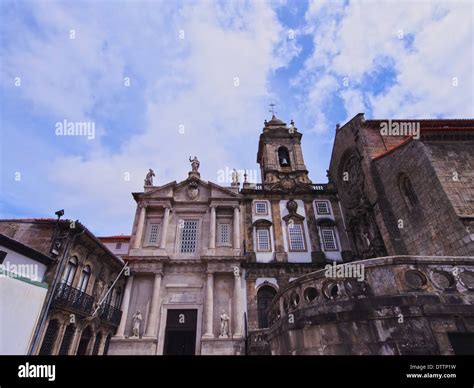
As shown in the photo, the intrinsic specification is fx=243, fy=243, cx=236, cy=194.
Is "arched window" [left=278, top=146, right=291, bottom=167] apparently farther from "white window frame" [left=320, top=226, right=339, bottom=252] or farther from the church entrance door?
the church entrance door

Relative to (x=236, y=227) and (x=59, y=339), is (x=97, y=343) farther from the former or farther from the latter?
(x=236, y=227)

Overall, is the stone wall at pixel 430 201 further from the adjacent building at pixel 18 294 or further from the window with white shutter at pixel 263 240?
the adjacent building at pixel 18 294

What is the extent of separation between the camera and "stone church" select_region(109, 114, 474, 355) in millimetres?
5680

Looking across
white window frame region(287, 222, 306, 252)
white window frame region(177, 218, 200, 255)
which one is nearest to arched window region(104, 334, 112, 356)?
white window frame region(177, 218, 200, 255)

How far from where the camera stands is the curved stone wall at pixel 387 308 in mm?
5191

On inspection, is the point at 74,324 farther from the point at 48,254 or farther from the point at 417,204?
the point at 417,204

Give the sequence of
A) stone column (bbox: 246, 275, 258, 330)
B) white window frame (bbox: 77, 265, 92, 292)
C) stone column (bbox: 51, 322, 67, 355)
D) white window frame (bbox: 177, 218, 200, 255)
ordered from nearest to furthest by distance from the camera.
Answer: stone column (bbox: 51, 322, 67, 355)
white window frame (bbox: 77, 265, 92, 292)
stone column (bbox: 246, 275, 258, 330)
white window frame (bbox: 177, 218, 200, 255)

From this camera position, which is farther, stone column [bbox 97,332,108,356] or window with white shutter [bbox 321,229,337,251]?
window with white shutter [bbox 321,229,337,251]

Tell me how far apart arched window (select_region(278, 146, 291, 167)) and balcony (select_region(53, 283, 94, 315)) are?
20.8 metres

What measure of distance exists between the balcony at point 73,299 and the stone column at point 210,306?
7161 millimetres

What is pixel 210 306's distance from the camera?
55.6 ft
